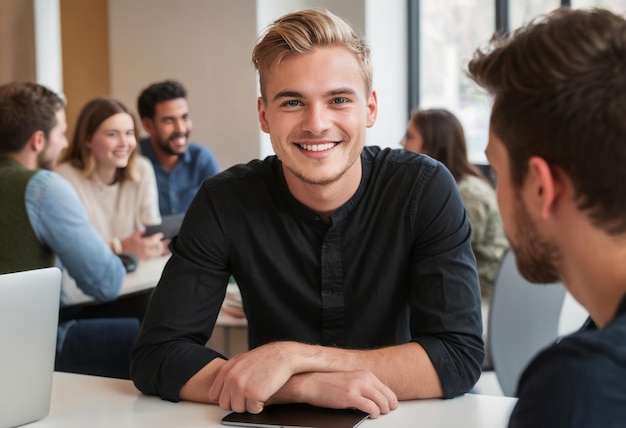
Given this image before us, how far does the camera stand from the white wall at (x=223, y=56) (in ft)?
20.3

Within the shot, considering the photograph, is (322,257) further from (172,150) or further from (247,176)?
(172,150)

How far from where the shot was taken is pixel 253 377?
1609mm

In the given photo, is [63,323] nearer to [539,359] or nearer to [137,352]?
[137,352]

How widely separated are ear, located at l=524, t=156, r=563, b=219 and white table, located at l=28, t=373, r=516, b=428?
574mm

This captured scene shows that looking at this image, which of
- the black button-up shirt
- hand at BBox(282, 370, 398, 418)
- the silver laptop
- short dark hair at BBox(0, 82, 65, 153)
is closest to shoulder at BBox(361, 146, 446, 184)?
the black button-up shirt

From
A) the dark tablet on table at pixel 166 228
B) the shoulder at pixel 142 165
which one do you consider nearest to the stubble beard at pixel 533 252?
the dark tablet on table at pixel 166 228

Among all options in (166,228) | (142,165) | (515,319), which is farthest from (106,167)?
(515,319)

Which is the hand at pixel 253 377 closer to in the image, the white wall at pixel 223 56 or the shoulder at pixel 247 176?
the shoulder at pixel 247 176

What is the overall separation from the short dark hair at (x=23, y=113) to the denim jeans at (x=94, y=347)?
2.30 feet

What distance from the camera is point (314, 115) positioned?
1.91 meters

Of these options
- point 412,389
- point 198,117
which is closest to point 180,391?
point 412,389

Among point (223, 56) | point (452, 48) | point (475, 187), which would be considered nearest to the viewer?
point (475, 187)

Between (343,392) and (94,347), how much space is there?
1964 millimetres

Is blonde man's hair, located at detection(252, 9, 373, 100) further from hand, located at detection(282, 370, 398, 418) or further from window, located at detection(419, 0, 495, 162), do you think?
window, located at detection(419, 0, 495, 162)
